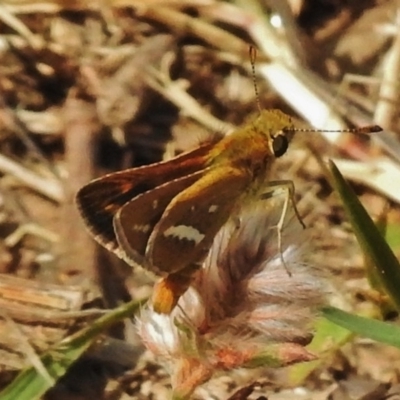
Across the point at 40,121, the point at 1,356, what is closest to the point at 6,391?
the point at 1,356

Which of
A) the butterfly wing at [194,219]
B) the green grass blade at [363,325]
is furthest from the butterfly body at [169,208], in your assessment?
the green grass blade at [363,325]

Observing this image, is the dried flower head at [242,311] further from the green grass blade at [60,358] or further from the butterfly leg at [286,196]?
the green grass blade at [60,358]

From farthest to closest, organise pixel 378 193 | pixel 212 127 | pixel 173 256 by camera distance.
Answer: pixel 212 127
pixel 378 193
pixel 173 256

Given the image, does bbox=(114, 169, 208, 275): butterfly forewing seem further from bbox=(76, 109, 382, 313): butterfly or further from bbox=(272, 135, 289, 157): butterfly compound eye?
bbox=(272, 135, 289, 157): butterfly compound eye

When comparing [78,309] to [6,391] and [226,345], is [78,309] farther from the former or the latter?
[226,345]


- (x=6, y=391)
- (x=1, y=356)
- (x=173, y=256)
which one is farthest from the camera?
(x=1, y=356)

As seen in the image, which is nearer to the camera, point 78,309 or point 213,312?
point 213,312

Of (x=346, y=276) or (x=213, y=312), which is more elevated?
(x=346, y=276)

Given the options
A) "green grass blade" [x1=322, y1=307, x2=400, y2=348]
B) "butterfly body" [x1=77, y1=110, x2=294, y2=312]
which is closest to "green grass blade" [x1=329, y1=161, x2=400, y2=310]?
"green grass blade" [x1=322, y1=307, x2=400, y2=348]
